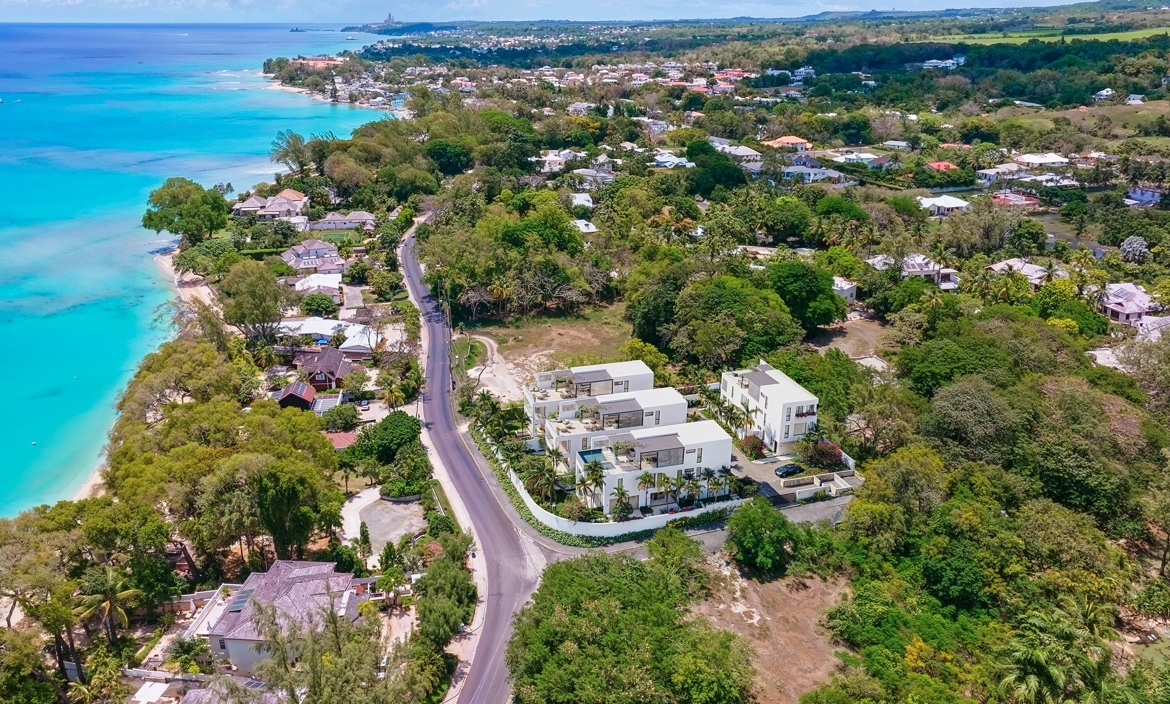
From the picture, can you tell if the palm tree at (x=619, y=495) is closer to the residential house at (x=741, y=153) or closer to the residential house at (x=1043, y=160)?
the residential house at (x=741, y=153)

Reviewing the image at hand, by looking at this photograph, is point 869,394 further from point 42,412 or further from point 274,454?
point 42,412

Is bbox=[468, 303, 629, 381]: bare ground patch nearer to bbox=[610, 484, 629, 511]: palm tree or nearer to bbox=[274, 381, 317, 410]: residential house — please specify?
bbox=[274, 381, 317, 410]: residential house

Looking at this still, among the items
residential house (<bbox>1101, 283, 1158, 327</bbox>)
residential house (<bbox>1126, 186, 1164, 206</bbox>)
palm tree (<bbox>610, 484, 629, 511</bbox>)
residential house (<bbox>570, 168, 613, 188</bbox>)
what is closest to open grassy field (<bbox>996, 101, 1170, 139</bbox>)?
residential house (<bbox>1126, 186, 1164, 206</bbox>)

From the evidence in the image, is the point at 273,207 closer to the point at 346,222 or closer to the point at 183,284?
the point at 346,222

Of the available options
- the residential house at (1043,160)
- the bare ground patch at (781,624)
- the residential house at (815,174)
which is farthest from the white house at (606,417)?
the residential house at (1043,160)

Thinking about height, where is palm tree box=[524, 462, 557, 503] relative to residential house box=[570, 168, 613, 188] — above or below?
below

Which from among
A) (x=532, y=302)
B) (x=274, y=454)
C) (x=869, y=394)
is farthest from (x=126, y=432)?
(x=869, y=394)
